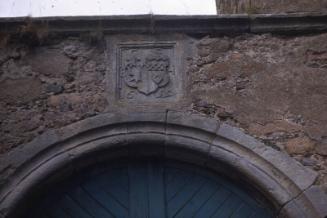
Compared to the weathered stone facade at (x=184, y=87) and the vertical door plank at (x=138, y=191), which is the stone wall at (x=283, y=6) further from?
the vertical door plank at (x=138, y=191)

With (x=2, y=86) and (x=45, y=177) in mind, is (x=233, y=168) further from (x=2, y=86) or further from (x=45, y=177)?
(x=2, y=86)

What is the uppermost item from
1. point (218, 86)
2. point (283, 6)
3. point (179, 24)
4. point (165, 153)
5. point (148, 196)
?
point (283, 6)

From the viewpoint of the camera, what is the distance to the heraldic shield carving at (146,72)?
3939mm

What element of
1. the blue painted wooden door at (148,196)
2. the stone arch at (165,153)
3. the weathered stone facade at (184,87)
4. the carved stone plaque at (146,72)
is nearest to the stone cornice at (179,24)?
the weathered stone facade at (184,87)

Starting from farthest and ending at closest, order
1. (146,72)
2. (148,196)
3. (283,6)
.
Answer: (283,6), (146,72), (148,196)

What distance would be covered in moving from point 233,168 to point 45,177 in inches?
45.6

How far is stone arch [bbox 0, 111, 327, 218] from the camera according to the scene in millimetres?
3611

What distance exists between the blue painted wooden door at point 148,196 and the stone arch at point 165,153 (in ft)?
0.38

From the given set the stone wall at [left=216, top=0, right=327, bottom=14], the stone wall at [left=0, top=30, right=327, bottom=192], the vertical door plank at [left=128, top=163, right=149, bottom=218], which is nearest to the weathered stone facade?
the stone wall at [left=0, top=30, right=327, bottom=192]

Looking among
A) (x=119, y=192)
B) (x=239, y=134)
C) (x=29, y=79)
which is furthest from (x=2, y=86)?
(x=239, y=134)

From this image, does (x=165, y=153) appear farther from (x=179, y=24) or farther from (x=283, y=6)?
(x=283, y=6)

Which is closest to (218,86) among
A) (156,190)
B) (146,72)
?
(146,72)

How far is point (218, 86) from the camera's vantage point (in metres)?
3.97

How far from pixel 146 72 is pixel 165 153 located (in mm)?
553
